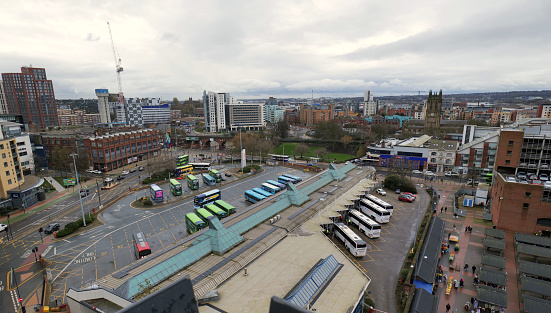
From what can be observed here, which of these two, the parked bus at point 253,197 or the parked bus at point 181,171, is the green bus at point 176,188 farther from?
the parked bus at point 253,197

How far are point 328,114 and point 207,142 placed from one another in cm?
9311

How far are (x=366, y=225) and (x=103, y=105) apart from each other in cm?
20024

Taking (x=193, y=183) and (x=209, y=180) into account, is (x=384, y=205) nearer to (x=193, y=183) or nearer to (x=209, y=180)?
(x=193, y=183)

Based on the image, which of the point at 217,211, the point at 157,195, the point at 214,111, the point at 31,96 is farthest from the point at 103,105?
the point at 217,211

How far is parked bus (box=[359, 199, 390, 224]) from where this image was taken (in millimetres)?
40938

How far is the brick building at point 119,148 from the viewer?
240 feet

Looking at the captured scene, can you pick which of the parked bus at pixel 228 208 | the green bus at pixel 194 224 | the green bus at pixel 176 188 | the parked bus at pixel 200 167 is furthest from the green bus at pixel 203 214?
the parked bus at pixel 200 167

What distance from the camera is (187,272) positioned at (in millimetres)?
22984

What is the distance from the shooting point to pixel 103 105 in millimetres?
184250

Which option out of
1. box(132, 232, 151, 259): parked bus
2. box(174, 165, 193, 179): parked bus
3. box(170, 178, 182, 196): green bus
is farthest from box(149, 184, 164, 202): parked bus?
box(132, 232, 151, 259): parked bus

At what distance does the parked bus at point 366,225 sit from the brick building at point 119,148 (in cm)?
6625

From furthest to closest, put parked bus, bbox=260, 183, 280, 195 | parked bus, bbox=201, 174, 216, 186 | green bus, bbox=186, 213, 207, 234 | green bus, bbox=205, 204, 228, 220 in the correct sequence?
parked bus, bbox=201, 174, 216, 186
parked bus, bbox=260, 183, 280, 195
green bus, bbox=205, 204, 228, 220
green bus, bbox=186, 213, 207, 234

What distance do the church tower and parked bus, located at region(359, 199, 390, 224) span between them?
82.6 metres

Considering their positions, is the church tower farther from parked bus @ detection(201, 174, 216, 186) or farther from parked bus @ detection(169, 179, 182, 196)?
parked bus @ detection(169, 179, 182, 196)
